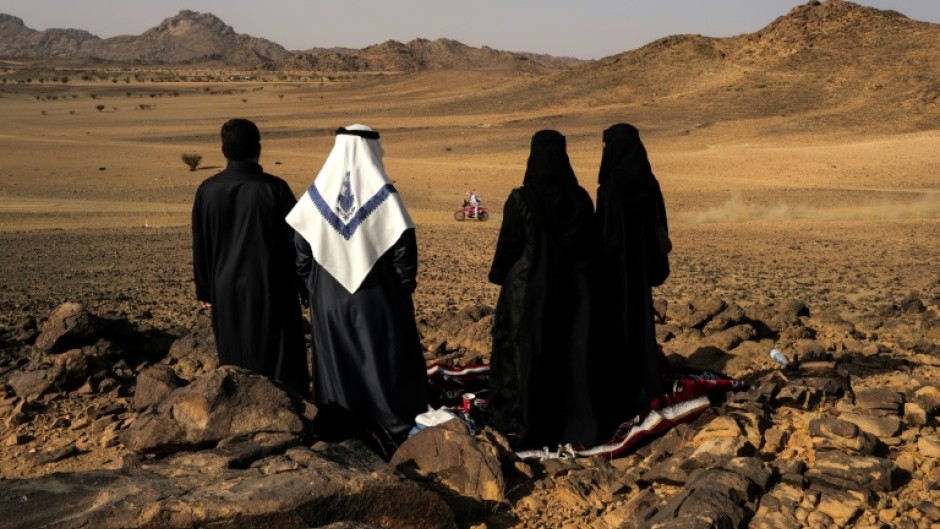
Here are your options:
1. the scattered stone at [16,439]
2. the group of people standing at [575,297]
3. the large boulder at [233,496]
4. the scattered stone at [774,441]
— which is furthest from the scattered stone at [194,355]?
the scattered stone at [774,441]

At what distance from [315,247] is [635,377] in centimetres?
203

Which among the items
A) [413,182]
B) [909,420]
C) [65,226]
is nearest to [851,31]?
[413,182]

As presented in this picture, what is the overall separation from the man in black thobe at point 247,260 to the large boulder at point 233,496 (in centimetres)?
109

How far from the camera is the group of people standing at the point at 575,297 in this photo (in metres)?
4.79

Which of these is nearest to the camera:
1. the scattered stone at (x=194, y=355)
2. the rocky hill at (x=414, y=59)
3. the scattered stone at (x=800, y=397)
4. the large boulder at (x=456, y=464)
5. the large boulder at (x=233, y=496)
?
the large boulder at (x=233, y=496)

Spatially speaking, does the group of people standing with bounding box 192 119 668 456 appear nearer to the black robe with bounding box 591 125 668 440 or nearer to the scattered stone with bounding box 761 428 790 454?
the black robe with bounding box 591 125 668 440

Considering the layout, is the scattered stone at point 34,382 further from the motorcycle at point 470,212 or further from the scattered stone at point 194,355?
the motorcycle at point 470,212

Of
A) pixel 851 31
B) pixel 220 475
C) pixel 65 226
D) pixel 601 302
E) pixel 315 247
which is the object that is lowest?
pixel 65 226

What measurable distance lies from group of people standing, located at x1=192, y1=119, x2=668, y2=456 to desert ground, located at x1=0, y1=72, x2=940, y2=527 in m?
0.99

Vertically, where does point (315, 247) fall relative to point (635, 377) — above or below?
above

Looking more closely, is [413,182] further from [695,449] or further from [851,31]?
[851,31]

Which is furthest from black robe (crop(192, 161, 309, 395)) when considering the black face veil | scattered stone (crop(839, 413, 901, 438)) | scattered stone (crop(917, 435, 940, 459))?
scattered stone (crop(917, 435, 940, 459))

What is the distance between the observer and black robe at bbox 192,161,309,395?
4.67 metres

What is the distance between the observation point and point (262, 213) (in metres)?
4.66
